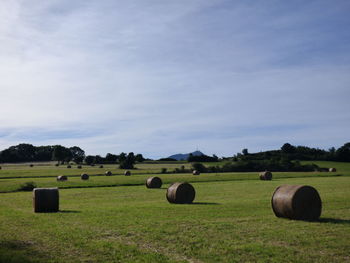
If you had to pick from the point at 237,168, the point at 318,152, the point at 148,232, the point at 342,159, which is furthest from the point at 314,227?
the point at 318,152

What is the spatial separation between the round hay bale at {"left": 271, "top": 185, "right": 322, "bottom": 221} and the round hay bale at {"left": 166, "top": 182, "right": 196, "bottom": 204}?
896cm

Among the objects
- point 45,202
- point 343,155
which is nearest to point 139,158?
point 343,155

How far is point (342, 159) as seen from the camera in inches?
4887

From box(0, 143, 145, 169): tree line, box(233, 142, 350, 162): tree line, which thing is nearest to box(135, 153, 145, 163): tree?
box(0, 143, 145, 169): tree line

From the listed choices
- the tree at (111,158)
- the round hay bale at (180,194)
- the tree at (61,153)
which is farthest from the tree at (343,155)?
the round hay bale at (180,194)

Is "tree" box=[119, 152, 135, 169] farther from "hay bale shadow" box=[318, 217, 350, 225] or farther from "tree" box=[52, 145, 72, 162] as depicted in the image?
"hay bale shadow" box=[318, 217, 350, 225]

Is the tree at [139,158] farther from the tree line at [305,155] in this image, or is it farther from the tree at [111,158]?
the tree line at [305,155]

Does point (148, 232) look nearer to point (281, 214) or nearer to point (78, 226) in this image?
point (78, 226)

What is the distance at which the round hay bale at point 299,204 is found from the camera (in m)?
18.2

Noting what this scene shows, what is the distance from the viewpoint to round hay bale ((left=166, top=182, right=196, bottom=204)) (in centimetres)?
2669

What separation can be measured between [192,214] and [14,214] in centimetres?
869

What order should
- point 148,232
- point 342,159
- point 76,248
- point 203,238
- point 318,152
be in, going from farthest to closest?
point 318,152, point 342,159, point 148,232, point 203,238, point 76,248

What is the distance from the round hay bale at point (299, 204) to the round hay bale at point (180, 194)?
8.96 metres

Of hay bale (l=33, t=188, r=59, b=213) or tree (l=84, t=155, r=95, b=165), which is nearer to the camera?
hay bale (l=33, t=188, r=59, b=213)
